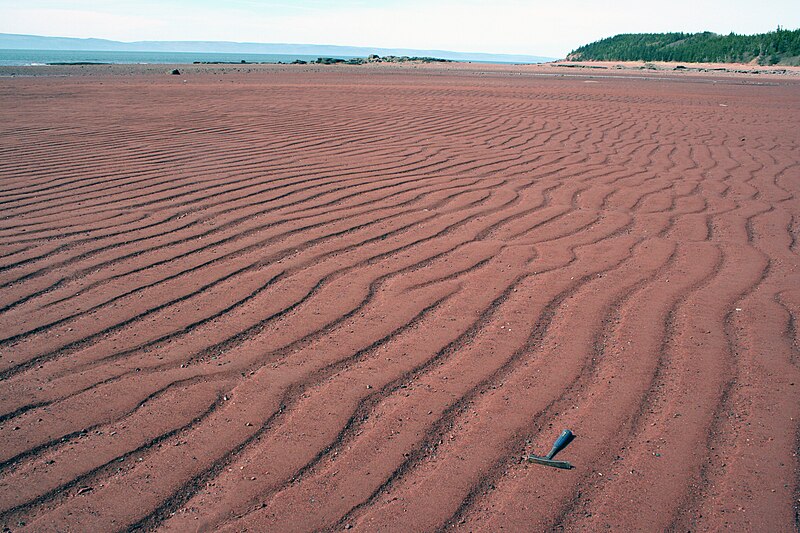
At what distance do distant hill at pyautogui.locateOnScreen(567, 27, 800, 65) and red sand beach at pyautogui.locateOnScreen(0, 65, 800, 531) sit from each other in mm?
44745

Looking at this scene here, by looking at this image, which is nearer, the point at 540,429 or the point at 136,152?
the point at 540,429

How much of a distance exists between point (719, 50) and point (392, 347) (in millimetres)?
52978

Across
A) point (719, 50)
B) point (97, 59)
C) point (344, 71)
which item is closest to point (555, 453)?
point (344, 71)

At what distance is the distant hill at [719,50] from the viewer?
136 feet

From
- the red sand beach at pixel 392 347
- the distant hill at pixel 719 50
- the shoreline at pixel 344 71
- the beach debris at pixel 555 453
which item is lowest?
the beach debris at pixel 555 453

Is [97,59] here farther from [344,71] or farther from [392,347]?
[392,347]

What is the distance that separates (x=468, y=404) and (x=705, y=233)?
2719mm

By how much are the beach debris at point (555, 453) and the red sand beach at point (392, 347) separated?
40 millimetres

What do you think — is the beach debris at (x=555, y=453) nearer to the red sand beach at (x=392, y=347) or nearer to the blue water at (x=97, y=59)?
the red sand beach at (x=392, y=347)

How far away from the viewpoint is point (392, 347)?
Answer: 2.64 meters

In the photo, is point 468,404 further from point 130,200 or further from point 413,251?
point 130,200

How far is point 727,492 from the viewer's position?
185cm

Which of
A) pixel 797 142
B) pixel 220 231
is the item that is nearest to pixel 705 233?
pixel 220 231

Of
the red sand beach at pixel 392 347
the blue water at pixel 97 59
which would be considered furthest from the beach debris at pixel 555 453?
the blue water at pixel 97 59
